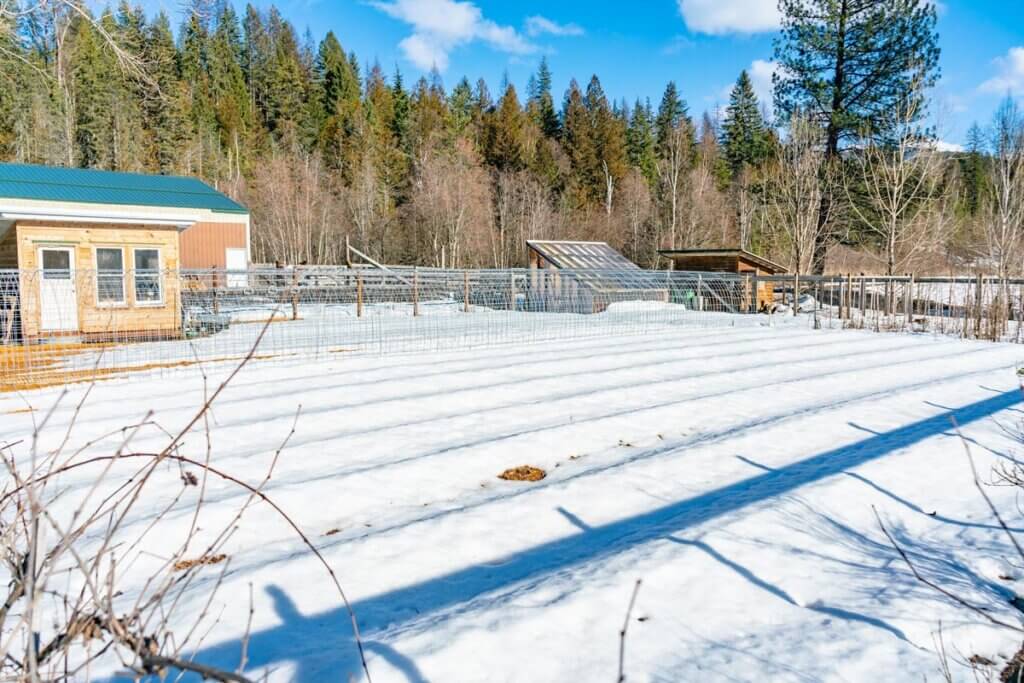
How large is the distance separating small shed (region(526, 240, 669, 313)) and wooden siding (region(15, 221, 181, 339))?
24.6 ft

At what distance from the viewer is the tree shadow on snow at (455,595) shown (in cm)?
234

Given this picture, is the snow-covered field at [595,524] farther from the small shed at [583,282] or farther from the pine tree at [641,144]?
the pine tree at [641,144]

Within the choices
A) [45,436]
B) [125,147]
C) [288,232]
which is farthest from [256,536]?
[125,147]

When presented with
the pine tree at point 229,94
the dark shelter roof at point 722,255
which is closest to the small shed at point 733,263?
the dark shelter roof at point 722,255

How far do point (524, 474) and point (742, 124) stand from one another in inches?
1925

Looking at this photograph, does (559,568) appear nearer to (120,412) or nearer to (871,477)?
(871,477)

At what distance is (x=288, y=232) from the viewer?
124 feet

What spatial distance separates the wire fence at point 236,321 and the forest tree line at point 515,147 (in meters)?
3.20

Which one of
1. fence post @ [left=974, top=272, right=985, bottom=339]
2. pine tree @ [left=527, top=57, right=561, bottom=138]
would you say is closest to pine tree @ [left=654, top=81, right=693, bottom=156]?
pine tree @ [left=527, top=57, right=561, bottom=138]

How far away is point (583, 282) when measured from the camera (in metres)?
17.8

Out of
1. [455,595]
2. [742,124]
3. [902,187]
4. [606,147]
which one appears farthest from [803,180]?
[742,124]

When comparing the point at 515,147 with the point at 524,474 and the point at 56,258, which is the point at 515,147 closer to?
the point at 56,258

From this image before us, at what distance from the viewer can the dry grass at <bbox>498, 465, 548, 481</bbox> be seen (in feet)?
14.4

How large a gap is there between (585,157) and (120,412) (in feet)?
139
